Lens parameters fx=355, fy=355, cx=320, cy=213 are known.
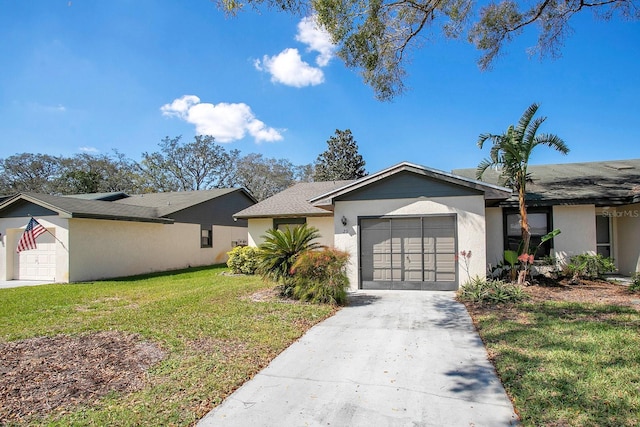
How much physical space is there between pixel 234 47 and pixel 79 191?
36.2 meters

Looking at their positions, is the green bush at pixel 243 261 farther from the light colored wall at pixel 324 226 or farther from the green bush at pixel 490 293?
the green bush at pixel 490 293

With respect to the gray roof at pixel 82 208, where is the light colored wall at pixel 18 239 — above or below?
below

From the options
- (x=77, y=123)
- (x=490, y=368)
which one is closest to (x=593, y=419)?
(x=490, y=368)

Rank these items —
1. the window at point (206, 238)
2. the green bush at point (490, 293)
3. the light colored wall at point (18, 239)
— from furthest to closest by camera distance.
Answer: the window at point (206, 238), the light colored wall at point (18, 239), the green bush at point (490, 293)

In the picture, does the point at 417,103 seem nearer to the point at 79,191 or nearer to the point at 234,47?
the point at 234,47

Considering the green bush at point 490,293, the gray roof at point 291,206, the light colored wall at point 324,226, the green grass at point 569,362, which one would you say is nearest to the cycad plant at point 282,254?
the green bush at point 490,293

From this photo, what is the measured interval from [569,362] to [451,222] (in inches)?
228

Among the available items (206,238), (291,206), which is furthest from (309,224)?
(206,238)

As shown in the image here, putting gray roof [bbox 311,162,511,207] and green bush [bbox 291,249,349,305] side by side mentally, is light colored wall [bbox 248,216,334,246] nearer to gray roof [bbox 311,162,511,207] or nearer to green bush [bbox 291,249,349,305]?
gray roof [bbox 311,162,511,207]

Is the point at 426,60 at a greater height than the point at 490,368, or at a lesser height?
greater

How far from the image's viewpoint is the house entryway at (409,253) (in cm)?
999

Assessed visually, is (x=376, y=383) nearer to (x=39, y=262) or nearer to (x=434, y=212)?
(x=434, y=212)

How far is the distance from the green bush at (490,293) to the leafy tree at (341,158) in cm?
3310

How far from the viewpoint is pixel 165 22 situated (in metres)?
10.0
